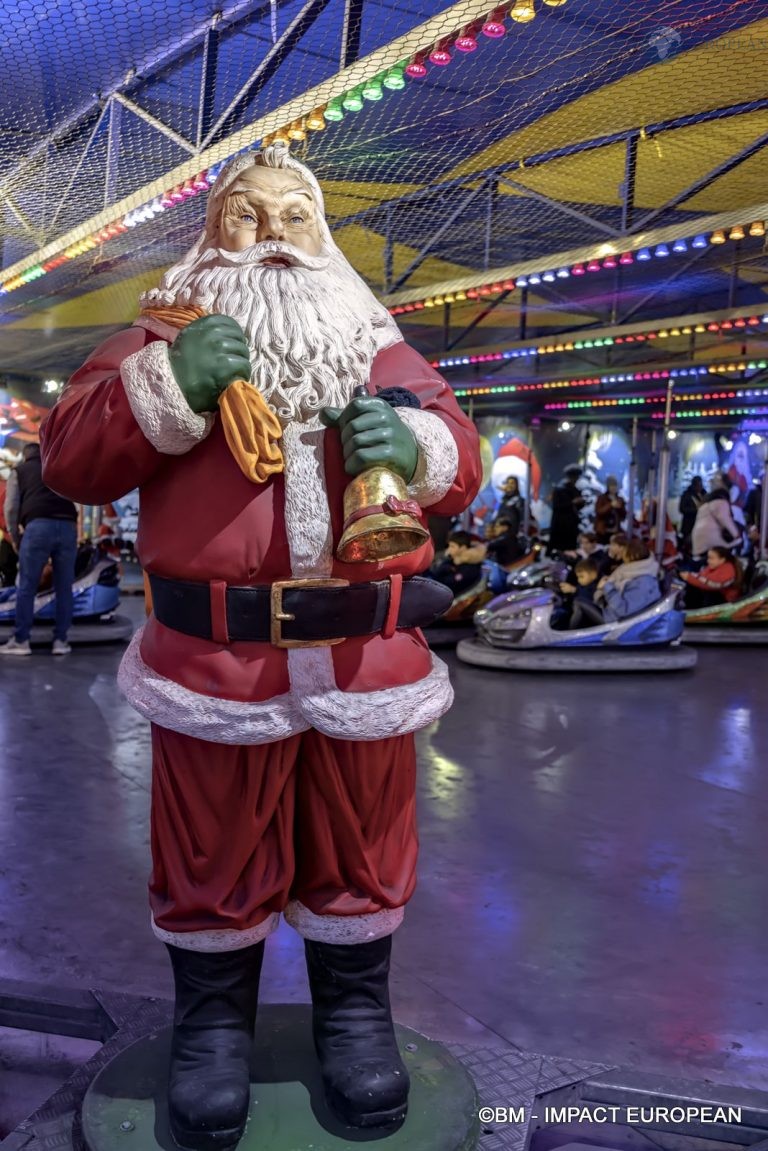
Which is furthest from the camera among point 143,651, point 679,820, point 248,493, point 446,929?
point 679,820

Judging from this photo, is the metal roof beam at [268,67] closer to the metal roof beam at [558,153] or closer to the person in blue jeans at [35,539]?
the metal roof beam at [558,153]

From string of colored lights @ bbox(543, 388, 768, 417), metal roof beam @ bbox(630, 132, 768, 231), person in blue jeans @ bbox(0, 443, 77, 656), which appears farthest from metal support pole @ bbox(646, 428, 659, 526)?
person in blue jeans @ bbox(0, 443, 77, 656)

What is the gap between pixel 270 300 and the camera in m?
1.49

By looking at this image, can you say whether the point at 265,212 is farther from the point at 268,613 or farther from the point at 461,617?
the point at 461,617

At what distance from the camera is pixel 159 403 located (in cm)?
140

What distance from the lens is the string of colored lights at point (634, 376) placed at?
934cm

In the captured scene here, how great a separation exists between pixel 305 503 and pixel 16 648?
519 centimetres

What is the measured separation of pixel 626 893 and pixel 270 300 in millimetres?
1983

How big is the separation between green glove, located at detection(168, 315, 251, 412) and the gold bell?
0.23 metres

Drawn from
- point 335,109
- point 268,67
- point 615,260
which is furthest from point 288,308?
point 615,260

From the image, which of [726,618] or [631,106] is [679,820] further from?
[726,618]

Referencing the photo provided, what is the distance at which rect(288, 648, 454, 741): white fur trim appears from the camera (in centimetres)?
147

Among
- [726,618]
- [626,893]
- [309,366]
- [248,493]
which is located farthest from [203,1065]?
[726,618]

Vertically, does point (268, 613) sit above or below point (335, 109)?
below
